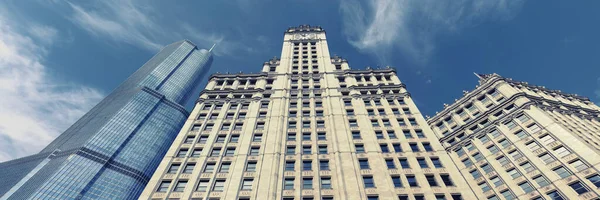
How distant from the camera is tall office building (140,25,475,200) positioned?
3625cm

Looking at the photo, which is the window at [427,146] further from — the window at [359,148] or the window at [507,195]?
the window at [507,195]

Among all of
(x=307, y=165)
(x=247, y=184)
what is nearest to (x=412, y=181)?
(x=307, y=165)

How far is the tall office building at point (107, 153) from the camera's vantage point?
340 ft

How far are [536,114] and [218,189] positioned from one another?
4991 centimetres

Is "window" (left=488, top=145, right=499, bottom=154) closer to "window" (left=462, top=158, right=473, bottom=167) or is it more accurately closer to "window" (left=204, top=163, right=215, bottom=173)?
"window" (left=462, top=158, right=473, bottom=167)

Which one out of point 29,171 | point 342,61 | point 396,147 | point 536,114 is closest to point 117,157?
point 29,171

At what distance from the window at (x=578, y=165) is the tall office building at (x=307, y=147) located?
15300 mm

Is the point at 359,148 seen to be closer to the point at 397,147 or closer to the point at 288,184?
the point at 397,147

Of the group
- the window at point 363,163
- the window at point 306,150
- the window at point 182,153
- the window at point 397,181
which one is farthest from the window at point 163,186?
the window at point 397,181

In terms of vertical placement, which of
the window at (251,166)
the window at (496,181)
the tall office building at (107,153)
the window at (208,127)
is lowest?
the window at (251,166)

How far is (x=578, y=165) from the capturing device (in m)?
38.7

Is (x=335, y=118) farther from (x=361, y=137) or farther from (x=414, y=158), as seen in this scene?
(x=414, y=158)

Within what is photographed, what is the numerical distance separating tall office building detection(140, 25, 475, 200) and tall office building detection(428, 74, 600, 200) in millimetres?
6910

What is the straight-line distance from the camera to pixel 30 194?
9775cm
